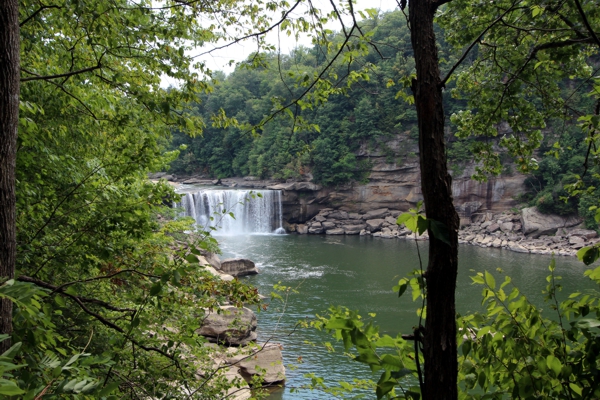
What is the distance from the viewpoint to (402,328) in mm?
11914

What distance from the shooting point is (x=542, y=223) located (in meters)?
25.4

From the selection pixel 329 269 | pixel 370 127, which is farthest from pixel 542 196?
pixel 329 269

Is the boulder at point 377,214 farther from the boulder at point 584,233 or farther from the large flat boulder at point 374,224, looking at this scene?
the boulder at point 584,233

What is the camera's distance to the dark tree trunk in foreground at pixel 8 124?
178cm

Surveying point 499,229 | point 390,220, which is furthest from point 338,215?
point 499,229

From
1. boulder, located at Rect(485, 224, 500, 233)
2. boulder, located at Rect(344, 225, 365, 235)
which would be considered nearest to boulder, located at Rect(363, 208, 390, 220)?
boulder, located at Rect(344, 225, 365, 235)

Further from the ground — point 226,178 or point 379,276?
point 226,178

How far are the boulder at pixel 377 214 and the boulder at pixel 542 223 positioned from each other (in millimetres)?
8981

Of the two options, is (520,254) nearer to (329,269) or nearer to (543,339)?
(329,269)

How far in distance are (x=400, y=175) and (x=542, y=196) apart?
9670mm

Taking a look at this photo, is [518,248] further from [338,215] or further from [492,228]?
[338,215]

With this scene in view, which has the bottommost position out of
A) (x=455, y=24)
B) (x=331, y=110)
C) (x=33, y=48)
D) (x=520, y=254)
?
(x=520, y=254)

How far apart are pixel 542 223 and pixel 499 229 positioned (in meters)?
2.36

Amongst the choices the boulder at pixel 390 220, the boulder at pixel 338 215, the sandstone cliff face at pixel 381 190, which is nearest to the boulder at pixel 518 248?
the sandstone cliff face at pixel 381 190
